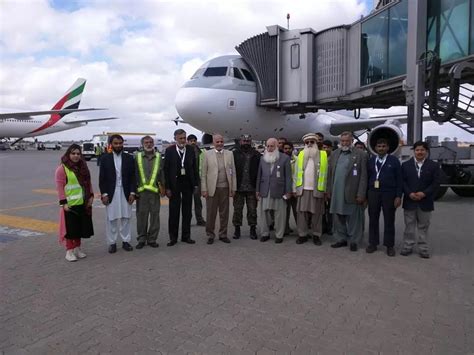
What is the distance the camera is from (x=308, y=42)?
45.0 ft

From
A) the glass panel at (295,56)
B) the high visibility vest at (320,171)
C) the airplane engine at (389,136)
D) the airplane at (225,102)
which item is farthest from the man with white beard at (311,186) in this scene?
the glass panel at (295,56)

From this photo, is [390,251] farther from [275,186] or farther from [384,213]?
[275,186]

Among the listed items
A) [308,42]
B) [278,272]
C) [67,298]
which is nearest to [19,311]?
[67,298]

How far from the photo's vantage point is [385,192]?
19.2 ft

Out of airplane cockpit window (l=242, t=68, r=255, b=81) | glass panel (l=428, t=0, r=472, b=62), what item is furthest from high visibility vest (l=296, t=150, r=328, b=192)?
airplane cockpit window (l=242, t=68, r=255, b=81)

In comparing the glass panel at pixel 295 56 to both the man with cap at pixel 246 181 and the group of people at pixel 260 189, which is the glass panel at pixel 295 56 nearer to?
the group of people at pixel 260 189

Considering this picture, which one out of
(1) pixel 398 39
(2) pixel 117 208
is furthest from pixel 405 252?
(1) pixel 398 39

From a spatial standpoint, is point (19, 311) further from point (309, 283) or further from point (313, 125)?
point (313, 125)

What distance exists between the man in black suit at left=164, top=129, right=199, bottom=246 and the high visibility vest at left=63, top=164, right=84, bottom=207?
137 cm

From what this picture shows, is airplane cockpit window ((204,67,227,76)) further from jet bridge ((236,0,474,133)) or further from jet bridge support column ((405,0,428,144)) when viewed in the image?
jet bridge support column ((405,0,428,144))

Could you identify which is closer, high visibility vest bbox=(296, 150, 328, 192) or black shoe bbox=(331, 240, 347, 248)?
black shoe bbox=(331, 240, 347, 248)

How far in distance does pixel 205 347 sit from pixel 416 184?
13.1 feet

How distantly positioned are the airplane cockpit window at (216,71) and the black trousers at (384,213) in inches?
342

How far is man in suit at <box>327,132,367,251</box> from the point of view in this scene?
6.07 metres
